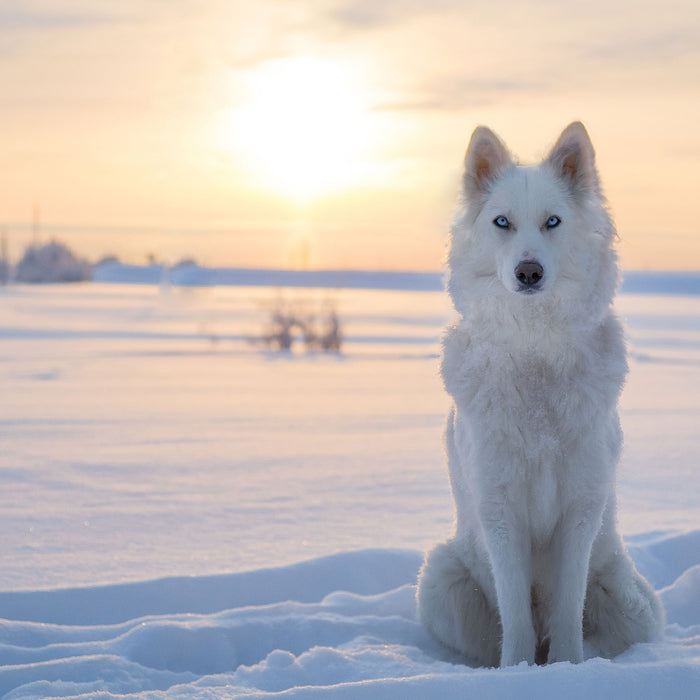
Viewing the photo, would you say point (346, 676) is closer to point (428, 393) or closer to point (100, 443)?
point (100, 443)

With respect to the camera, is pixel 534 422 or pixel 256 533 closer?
pixel 534 422

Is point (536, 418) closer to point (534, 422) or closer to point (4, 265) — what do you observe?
point (534, 422)

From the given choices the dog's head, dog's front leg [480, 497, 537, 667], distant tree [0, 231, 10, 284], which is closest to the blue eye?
the dog's head

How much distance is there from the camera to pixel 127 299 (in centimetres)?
2233

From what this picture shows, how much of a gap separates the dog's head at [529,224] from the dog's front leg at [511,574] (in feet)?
2.48

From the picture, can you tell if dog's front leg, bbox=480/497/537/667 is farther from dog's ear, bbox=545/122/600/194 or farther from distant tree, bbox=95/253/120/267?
distant tree, bbox=95/253/120/267

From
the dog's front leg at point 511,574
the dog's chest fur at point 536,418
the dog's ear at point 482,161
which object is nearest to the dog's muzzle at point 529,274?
the dog's chest fur at point 536,418

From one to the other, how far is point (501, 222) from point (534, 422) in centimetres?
71

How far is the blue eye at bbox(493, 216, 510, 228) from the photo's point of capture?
2703 millimetres

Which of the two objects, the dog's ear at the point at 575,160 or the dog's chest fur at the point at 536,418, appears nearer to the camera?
the dog's chest fur at the point at 536,418

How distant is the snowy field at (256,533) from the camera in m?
2.36

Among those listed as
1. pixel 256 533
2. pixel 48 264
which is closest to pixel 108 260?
pixel 48 264

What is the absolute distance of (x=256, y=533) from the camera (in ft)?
13.2

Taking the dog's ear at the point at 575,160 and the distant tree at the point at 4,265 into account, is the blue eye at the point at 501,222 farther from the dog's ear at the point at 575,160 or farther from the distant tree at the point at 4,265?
the distant tree at the point at 4,265
